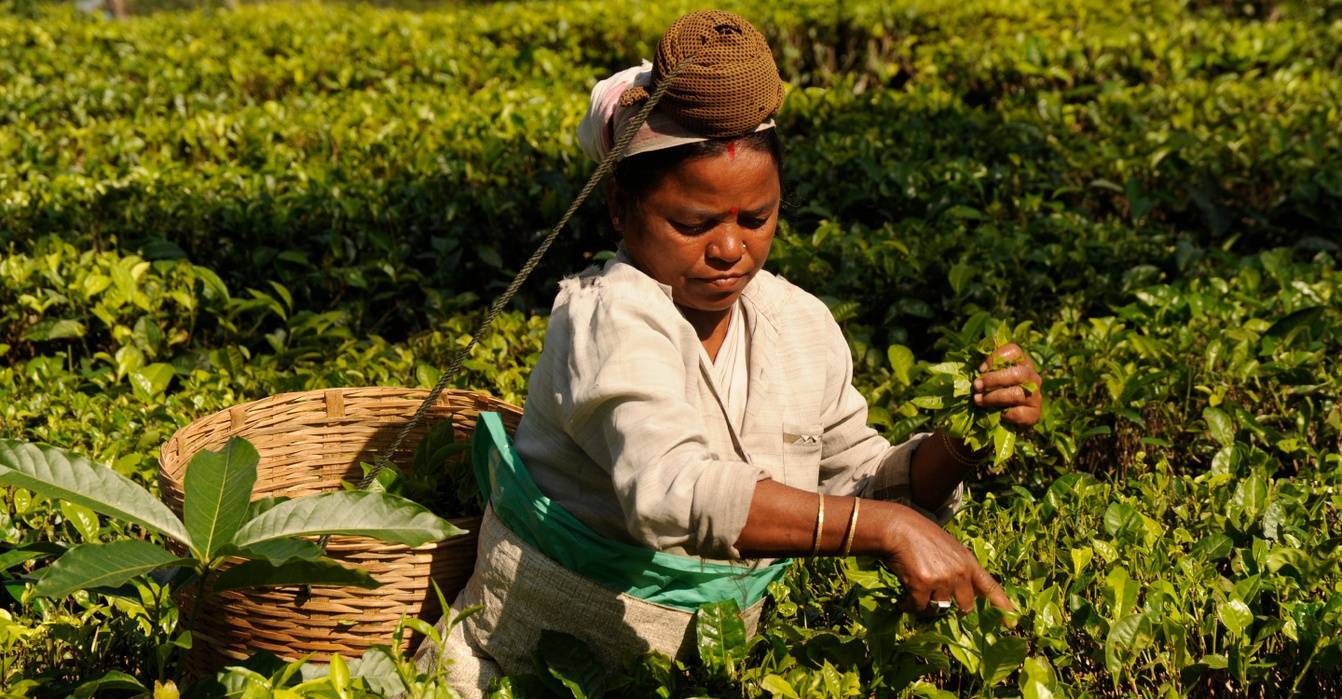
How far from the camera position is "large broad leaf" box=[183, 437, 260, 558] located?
2.00 m

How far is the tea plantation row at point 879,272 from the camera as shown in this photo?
7.58 feet

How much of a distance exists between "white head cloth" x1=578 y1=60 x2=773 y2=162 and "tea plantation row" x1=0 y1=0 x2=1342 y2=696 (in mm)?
604

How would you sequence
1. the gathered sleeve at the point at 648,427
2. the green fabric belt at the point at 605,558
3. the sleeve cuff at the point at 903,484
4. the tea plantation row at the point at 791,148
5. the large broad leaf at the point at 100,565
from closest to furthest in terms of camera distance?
the large broad leaf at the point at 100,565 → the gathered sleeve at the point at 648,427 → the green fabric belt at the point at 605,558 → the sleeve cuff at the point at 903,484 → the tea plantation row at the point at 791,148

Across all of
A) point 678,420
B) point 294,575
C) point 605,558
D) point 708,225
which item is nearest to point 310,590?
point 294,575

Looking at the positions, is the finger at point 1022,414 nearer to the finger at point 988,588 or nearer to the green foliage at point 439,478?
the finger at point 988,588

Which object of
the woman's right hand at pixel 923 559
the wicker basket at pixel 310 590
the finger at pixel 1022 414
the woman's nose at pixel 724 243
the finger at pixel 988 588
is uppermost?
the woman's nose at pixel 724 243

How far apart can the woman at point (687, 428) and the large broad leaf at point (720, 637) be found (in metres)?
0.10

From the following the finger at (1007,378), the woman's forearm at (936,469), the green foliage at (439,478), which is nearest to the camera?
the finger at (1007,378)

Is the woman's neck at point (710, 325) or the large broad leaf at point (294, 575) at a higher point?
the woman's neck at point (710, 325)

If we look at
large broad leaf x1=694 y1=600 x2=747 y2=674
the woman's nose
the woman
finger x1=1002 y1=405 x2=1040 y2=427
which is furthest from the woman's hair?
large broad leaf x1=694 y1=600 x2=747 y2=674

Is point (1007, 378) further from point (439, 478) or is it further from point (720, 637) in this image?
point (439, 478)

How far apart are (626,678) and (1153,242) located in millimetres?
2753

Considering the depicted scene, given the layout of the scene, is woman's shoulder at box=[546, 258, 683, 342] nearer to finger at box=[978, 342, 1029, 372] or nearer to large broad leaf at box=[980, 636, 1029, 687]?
finger at box=[978, 342, 1029, 372]

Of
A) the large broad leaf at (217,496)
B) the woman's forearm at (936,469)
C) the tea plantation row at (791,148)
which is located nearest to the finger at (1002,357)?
the woman's forearm at (936,469)
